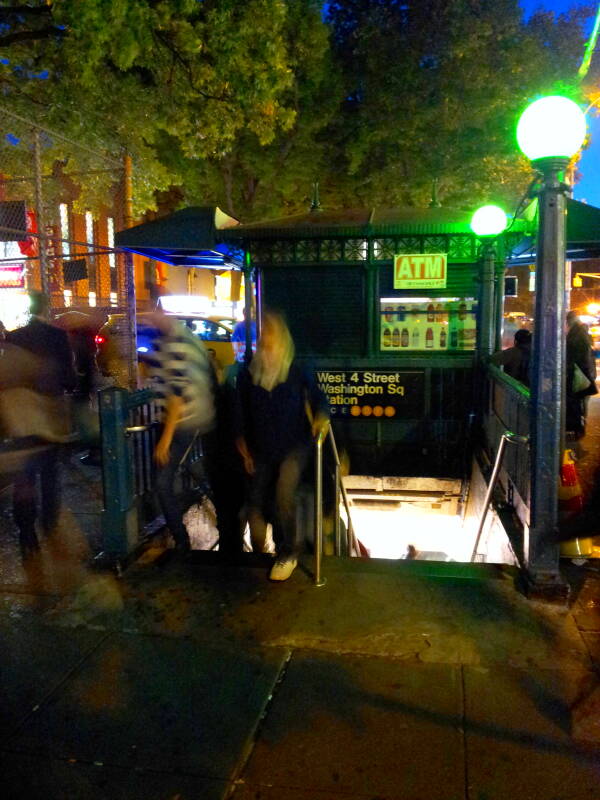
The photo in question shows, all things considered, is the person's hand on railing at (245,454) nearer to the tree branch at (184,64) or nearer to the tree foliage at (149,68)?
the tree foliage at (149,68)

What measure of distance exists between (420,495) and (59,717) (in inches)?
244

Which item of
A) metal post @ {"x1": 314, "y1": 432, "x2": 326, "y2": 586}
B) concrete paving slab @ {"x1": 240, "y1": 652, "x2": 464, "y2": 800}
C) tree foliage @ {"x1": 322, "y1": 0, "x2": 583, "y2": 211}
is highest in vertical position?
tree foliage @ {"x1": 322, "y1": 0, "x2": 583, "y2": 211}

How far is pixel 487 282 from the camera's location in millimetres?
8203

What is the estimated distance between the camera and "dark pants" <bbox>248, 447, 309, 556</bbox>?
471cm

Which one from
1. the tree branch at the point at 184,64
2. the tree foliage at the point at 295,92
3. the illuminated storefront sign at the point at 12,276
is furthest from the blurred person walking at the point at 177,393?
the illuminated storefront sign at the point at 12,276

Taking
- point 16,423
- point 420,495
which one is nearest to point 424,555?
point 420,495

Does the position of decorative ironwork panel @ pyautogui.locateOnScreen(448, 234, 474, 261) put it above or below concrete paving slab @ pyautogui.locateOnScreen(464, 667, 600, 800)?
above

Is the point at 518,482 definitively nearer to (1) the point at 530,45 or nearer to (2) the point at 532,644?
(2) the point at 532,644

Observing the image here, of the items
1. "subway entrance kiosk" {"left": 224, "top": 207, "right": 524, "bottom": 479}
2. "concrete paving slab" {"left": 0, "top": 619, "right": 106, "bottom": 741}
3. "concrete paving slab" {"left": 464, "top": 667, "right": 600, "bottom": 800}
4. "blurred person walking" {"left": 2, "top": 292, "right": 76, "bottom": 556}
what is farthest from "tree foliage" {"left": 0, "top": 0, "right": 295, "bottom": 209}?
"concrete paving slab" {"left": 464, "top": 667, "right": 600, "bottom": 800}

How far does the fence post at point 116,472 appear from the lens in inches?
184

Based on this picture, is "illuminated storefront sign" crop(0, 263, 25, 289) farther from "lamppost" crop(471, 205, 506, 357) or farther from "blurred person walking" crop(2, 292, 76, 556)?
"blurred person walking" crop(2, 292, 76, 556)

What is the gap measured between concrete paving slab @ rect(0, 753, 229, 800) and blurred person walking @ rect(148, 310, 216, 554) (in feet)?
7.54

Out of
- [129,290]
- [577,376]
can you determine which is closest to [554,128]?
[577,376]

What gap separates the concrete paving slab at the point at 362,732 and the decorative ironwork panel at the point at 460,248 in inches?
232
